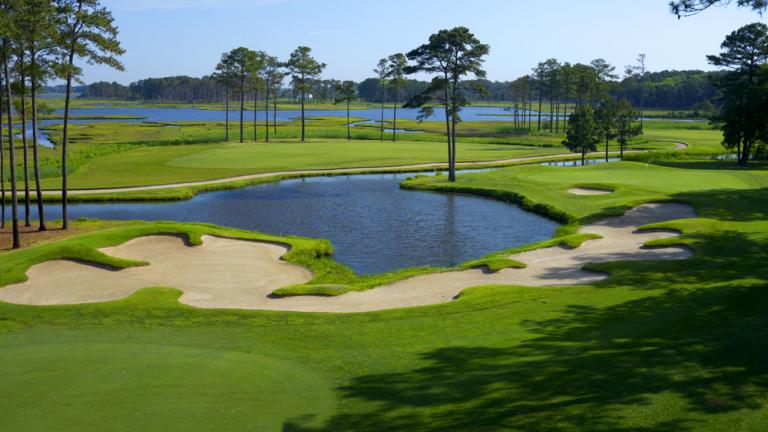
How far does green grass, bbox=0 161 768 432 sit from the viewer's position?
12.7 meters

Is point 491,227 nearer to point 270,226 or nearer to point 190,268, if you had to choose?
point 270,226

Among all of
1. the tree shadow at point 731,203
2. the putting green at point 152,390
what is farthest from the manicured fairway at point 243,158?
the putting green at point 152,390

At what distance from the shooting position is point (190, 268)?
99.6 ft

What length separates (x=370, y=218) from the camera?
152 feet

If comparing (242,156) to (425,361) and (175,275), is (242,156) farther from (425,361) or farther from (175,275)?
(425,361)

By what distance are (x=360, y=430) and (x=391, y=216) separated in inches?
1369

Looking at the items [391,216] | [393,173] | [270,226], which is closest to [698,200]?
[391,216]

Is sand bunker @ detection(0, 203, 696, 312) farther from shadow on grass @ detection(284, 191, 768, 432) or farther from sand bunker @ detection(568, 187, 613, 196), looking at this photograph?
sand bunker @ detection(568, 187, 613, 196)

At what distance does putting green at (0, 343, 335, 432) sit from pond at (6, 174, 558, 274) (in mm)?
16531

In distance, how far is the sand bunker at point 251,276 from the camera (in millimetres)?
25219

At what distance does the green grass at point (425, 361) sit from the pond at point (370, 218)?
11017 mm

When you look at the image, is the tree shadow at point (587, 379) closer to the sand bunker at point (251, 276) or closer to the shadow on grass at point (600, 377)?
the shadow on grass at point (600, 377)

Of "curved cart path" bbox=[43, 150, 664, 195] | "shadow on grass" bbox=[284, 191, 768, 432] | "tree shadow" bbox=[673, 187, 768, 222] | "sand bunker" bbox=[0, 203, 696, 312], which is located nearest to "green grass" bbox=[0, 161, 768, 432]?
"shadow on grass" bbox=[284, 191, 768, 432]

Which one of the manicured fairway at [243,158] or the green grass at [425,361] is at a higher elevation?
the manicured fairway at [243,158]
